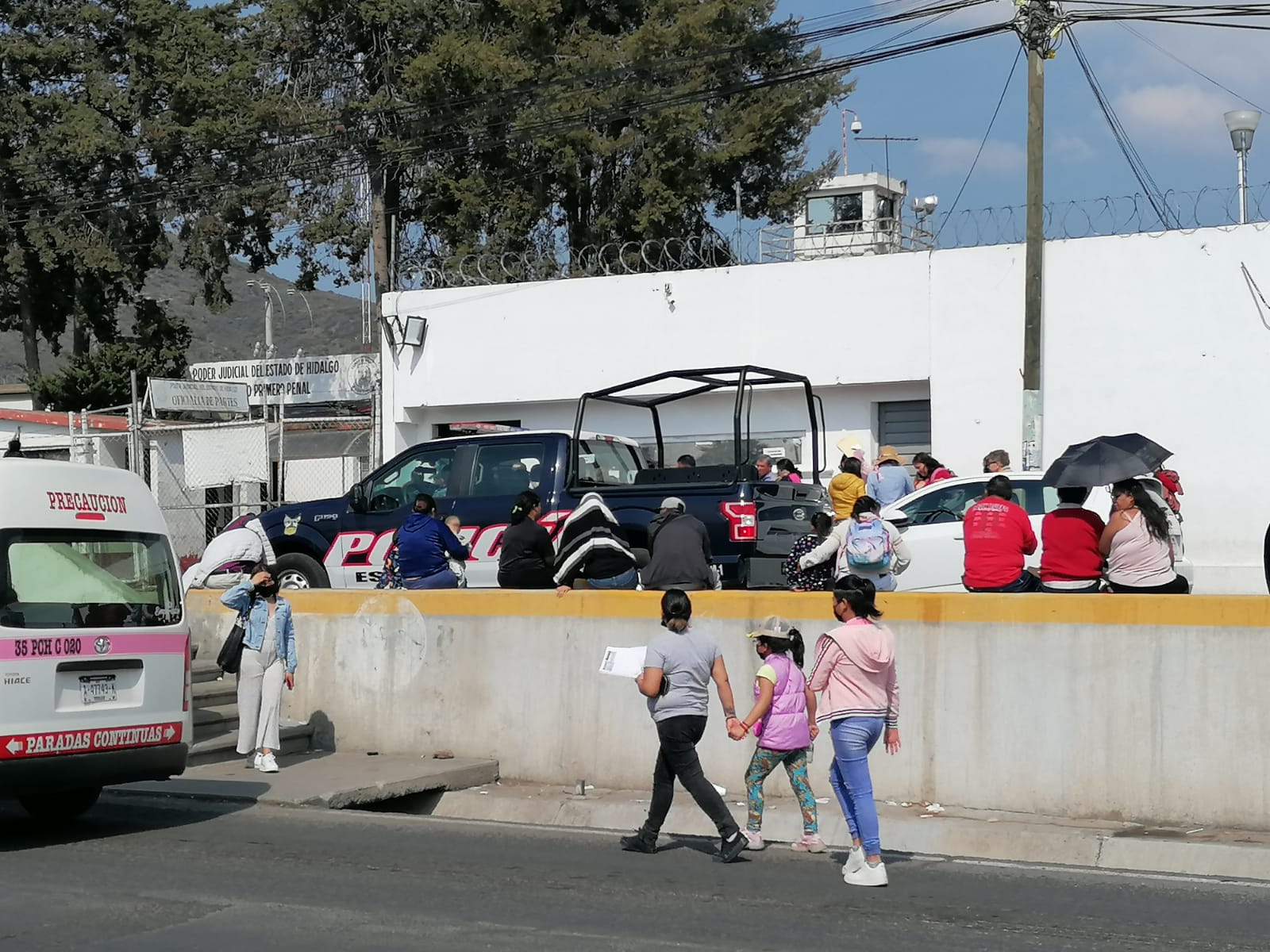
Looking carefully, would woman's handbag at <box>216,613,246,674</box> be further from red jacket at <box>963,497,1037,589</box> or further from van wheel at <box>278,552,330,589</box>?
red jacket at <box>963,497,1037,589</box>

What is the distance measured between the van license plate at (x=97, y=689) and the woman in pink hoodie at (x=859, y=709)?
452cm

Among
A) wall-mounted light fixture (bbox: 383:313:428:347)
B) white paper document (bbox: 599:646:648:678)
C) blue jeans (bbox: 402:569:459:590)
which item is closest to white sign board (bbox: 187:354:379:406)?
wall-mounted light fixture (bbox: 383:313:428:347)

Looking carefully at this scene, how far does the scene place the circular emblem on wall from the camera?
30.0 meters

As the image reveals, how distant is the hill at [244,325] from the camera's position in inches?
2682

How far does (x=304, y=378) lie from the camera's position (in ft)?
108

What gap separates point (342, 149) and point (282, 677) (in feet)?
94.6

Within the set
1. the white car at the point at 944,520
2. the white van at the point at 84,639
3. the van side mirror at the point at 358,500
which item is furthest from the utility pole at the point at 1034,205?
the white van at the point at 84,639

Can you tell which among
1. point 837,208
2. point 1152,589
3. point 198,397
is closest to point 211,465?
point 198,397

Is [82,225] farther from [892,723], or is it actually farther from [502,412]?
[892,723]

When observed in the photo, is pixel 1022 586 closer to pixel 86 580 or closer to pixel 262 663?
pixel 262 663

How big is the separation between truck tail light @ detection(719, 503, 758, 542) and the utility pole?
22.3ft

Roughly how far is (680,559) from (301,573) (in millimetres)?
5308

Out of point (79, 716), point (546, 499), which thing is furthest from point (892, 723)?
point (546, 499)

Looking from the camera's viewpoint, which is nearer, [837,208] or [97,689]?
[97,689]
